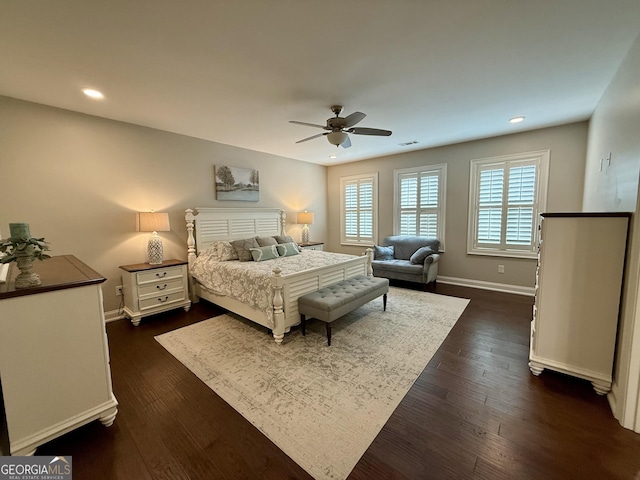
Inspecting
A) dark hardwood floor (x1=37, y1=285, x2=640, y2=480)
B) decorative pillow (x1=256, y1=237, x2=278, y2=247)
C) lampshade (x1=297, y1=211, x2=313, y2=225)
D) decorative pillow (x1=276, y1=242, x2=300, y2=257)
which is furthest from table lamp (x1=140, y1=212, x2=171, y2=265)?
lampshade (x1=297, y1=211, x2=313, y2=225)

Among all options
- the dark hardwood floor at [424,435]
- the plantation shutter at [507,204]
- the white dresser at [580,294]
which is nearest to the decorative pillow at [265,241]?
the dark hardwood floor at [424,435]

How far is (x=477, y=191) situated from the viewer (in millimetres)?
4844

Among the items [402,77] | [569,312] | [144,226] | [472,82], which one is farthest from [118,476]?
[472,82]

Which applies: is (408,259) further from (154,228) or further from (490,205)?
(154,228)

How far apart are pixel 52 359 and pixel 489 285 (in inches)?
230

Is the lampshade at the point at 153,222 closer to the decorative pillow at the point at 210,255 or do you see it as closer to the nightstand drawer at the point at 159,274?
the nightstand drawer at the point at 159,274

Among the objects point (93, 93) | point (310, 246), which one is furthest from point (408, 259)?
point (93, 93)

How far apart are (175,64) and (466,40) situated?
96.2 inches

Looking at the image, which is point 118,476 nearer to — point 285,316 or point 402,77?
point 285,316

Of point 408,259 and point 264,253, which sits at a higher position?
point 264,253

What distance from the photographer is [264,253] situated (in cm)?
416

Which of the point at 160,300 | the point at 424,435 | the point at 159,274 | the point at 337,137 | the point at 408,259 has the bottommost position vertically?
the point at 424,435

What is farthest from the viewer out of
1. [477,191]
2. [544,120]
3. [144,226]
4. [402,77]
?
[477,191]

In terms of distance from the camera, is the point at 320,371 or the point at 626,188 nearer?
the point at 626,188
